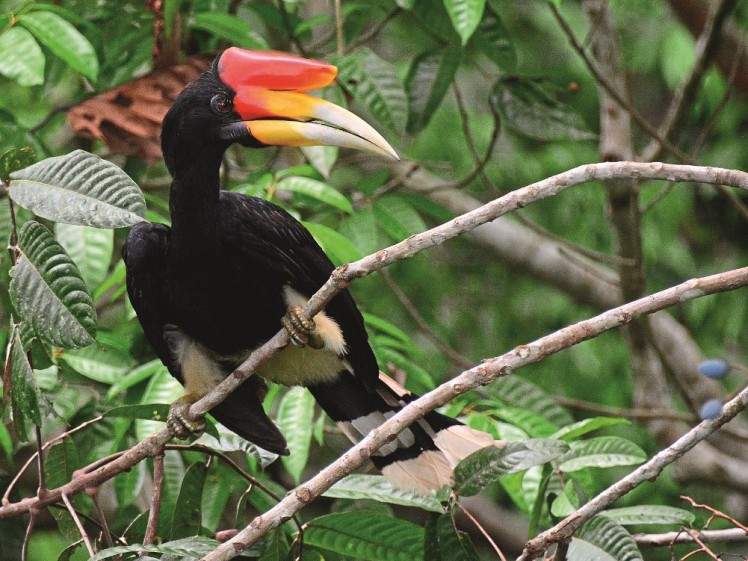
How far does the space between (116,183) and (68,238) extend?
3.20 feet

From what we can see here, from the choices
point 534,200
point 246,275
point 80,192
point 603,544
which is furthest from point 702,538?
point 80,192

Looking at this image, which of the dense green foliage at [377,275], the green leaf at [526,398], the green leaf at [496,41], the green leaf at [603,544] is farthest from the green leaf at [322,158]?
the green leaf at [603,544]

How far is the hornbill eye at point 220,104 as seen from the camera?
8.59 feet

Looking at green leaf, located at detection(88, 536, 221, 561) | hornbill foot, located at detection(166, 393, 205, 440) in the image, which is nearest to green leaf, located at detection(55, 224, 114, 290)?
hornbill foot, located at detection(166, 393, 205, 440)

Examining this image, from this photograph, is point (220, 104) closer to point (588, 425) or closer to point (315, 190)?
point (315, 190)

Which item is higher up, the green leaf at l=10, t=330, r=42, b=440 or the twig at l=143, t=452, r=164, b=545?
the green leaf at l=10, t=330, r=42, b=440

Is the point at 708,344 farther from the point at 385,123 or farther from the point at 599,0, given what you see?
the point at 385,123

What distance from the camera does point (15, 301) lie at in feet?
6.25

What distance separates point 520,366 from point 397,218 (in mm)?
1592

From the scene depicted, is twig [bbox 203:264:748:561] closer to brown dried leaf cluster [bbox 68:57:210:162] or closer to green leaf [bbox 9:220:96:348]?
green leaf [bbox 9:220:96:348]

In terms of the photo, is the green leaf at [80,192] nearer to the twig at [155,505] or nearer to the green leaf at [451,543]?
the twig at [155,505]

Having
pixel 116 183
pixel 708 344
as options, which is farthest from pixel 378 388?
pixel 708 344

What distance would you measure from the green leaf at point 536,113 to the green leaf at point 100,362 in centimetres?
161

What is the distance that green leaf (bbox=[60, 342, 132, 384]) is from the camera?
3035mm
